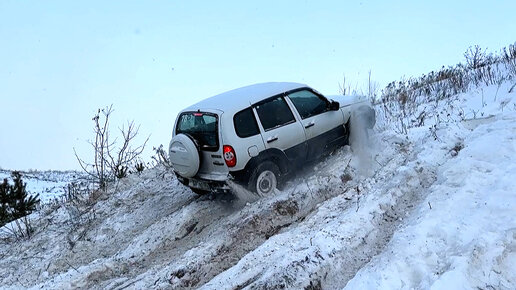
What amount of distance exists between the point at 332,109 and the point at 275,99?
1.16 m

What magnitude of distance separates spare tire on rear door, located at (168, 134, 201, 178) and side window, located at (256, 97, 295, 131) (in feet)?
3.73

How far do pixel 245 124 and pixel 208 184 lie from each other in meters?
1.10

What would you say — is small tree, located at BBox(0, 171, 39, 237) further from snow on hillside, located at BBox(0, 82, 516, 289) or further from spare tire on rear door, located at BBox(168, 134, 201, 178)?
spare tire on rear door, located at BBox(168, 134, 201, 178)

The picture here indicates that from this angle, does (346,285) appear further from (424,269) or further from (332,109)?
(332,109)

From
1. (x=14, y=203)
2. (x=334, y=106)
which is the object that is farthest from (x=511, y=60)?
(x=14, y=203)

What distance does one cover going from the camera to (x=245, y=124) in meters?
6.38

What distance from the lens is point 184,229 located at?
254 inches

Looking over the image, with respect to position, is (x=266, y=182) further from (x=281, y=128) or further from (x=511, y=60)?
(x=511, y=60)

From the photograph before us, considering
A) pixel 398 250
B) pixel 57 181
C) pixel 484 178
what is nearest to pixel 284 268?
pixel 398 250

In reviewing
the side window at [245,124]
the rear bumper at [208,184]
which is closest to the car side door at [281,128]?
the side window at [245,124]

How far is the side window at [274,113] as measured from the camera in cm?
661

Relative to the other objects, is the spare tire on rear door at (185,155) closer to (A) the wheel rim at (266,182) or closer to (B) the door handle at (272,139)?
(A) the wheel rim at (266,182)

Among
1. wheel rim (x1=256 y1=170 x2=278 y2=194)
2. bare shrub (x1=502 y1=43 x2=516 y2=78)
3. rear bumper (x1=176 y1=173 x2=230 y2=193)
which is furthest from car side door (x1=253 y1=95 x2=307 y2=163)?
bare shrub (x1=502 y1=43 x2=516 y2=78)

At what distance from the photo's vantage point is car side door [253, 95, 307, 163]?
6.58 metres
